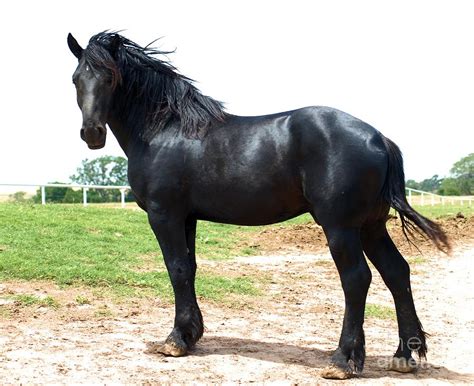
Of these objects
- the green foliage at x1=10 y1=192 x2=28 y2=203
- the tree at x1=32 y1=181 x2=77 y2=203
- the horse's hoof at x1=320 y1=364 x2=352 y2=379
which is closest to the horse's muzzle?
the horse's hoof at x1=320 y1=364 x2=352 y2=379

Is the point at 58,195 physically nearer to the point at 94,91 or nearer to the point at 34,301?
the point at 34,301

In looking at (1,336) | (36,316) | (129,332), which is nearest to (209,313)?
(129,332)

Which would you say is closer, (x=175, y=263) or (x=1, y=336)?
(x=175, y=263)

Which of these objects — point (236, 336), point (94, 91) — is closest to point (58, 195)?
point (236, 336)

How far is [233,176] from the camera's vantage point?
Answer: 5477 mm

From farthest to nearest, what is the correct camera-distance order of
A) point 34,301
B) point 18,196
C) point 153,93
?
1. point 18,196
2. point 34,301
3. point 153,93

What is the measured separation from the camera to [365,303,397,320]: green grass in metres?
8.02

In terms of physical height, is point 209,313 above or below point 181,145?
below

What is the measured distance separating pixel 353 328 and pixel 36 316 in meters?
3.69

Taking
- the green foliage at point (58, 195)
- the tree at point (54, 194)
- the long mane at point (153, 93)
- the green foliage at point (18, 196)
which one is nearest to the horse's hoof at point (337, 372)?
the long mane at point (153, 93)

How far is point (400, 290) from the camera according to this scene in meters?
5.51

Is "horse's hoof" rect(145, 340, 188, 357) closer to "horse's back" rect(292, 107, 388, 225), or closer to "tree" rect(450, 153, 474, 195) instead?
"horse's back" rect(292, 107, 388, 225)

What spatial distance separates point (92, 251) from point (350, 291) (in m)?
6.64

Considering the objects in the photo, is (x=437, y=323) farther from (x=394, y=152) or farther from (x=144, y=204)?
(x=144, y=204)
